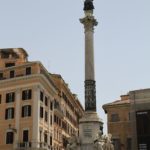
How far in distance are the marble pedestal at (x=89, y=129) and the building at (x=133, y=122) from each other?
2178cm

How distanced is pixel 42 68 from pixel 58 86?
11519mm

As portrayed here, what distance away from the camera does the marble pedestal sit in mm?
40062

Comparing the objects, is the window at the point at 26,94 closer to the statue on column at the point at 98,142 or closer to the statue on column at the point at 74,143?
the statue on column at the point at 74,143

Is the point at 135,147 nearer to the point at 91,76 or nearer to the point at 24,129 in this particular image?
the point at 24,129

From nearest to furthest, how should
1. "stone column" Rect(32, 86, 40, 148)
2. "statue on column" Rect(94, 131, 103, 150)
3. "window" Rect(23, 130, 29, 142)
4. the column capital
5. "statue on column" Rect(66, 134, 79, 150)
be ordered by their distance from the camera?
"statue on column" Rect(94, 131, 103, 150) → "statue on column" Rect(66, 134, 79, 150) → the column capital → "stone column" Rect(32, 86, 40, 148) → "window" Rect(23, 130, 29, 142)

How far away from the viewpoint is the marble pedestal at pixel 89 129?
40.1m

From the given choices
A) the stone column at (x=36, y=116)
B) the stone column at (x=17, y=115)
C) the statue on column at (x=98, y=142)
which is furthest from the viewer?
→ the stone column at (x=17, y=115)

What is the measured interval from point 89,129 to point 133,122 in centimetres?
2335

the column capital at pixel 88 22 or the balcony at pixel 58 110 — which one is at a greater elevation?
the column capital at pixel 88 22

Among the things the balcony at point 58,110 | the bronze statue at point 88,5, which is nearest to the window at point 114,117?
the balcony at point 58,110

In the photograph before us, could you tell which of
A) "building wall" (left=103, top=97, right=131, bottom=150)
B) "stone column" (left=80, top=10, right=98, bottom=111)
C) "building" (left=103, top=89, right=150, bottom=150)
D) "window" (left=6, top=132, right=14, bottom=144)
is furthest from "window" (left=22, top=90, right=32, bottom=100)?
"stone column" (left=80, top=10, right=98, bottom=111)

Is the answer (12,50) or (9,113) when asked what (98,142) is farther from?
(12,50)

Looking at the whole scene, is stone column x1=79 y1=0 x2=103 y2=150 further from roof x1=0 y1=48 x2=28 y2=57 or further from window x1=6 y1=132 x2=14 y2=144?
roof x1=0 y1=48 x2=28 y2=57

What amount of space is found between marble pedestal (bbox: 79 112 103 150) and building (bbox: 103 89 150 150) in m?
21.8
